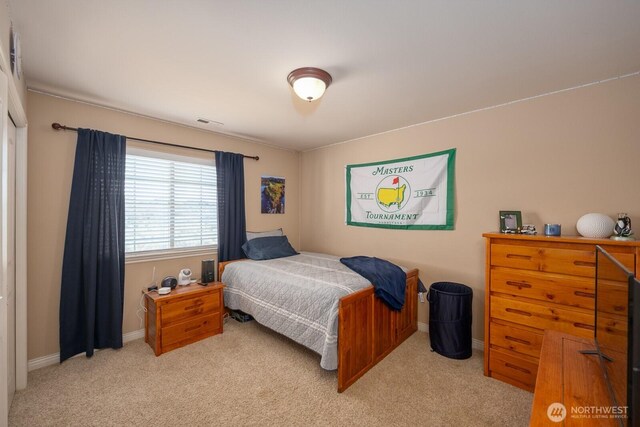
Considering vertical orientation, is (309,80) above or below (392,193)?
above

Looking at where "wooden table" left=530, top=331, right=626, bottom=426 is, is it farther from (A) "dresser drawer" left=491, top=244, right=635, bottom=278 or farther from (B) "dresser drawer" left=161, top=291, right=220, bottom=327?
(B) "dresser drawer" left=161, top=291, right=220, bottom=327

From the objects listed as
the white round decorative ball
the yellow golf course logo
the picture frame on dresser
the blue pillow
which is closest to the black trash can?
the picture frame on dresser

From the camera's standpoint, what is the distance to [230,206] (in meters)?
3.51

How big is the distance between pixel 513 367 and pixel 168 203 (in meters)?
3.68

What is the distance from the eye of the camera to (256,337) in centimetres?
291

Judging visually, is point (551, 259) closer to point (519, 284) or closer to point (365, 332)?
point (519, 284)

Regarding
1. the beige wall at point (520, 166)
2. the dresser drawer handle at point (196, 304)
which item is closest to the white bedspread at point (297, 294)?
the dresser drawer handle at point (196, 304)

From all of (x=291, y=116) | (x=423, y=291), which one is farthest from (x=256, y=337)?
(x=291, y=116)

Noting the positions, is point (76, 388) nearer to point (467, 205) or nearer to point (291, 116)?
point (291, 116)

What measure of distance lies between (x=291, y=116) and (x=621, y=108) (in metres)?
2.77

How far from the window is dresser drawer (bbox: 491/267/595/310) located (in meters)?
3.13

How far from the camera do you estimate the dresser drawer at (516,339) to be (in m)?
2.05

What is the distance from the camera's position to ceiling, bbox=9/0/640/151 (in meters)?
1.40

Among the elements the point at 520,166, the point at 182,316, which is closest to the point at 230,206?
the point at 182,316
